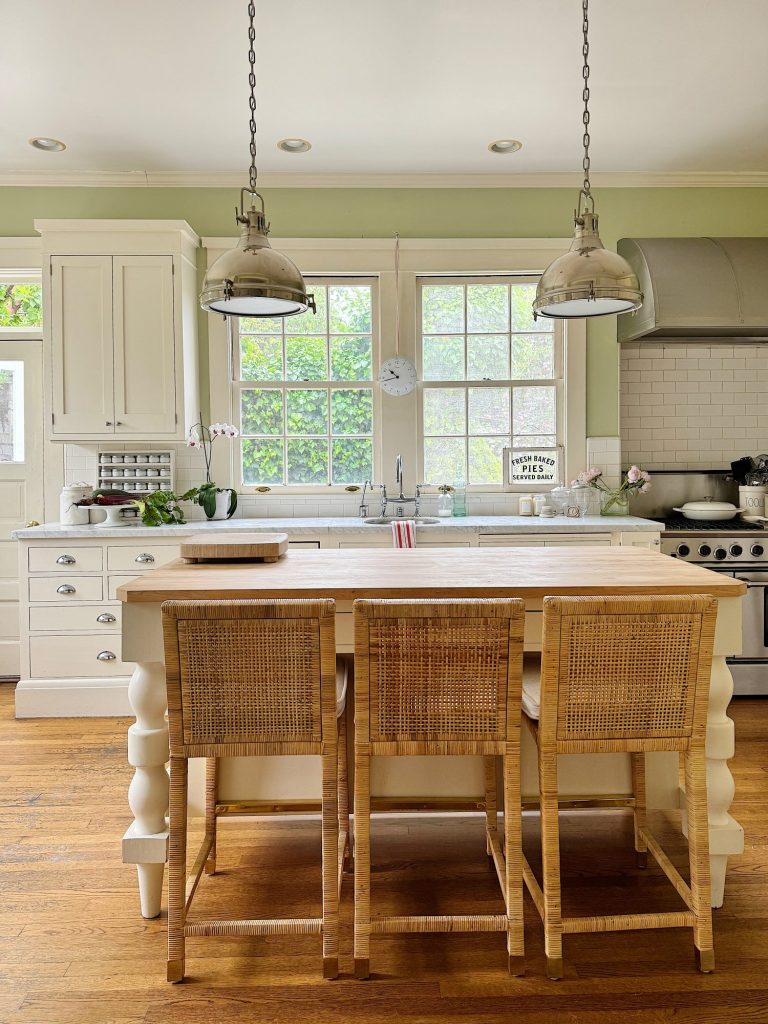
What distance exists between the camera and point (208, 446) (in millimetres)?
4879

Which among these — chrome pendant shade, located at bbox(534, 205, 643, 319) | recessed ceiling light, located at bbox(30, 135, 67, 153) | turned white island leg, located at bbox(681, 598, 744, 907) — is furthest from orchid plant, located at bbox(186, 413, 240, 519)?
turned white island leg, located at bbox(681, 598, 744, 907)

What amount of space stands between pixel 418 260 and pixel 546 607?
11.6ft

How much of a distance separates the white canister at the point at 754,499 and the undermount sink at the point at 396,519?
6.66ft

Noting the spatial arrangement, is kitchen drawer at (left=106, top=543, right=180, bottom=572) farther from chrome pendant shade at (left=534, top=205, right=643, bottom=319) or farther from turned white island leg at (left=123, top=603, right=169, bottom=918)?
chrome pendant shade at (left=534, top=205, right=643, bottom=319)

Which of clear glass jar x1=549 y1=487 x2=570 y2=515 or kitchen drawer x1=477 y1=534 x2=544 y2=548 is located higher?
clear glass jar x1=549 y1=487 x2=570 y2=515

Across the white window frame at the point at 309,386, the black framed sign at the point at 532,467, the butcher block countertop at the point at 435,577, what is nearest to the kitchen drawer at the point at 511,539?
the black framed sign at the point at 532,467

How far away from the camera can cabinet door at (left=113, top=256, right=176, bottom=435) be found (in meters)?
4.45

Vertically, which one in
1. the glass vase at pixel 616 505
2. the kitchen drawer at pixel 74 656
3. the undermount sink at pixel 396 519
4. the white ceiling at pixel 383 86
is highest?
the white ceiling at pixel 383 86

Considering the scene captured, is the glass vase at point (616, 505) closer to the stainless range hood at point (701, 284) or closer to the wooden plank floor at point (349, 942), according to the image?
the stainless range hood at point (701, 284)

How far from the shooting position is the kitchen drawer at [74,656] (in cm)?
415

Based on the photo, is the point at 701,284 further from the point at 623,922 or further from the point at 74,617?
the point at 74,617

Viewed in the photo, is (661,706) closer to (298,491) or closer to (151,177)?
(298,491)

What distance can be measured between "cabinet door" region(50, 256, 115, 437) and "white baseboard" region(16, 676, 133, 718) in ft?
4.95

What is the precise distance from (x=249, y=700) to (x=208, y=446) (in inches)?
127
